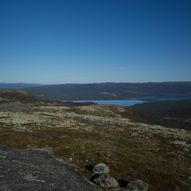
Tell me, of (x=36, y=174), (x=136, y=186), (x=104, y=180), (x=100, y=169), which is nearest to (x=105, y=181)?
(x=104, y=180)

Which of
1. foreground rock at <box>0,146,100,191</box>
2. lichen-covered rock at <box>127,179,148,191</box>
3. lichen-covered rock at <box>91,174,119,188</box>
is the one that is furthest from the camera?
lichen-covered rock at <box>91,174,119,188</box>

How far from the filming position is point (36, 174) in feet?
85.0

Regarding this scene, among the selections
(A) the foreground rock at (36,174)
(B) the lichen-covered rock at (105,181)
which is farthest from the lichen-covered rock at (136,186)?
(A) the foreground rock at (36,174)

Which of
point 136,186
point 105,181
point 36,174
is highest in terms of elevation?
point 36,174

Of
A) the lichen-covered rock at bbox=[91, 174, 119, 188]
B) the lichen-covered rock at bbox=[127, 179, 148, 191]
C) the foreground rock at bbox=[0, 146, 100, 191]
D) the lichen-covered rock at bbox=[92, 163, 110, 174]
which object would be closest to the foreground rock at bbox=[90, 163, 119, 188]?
the lichen-covered rock at bbox=[91, 174, 119, 188]

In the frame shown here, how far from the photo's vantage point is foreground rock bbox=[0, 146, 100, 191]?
23.0m

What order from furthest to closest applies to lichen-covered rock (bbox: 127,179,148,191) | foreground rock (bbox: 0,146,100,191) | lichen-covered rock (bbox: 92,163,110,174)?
lichen-covered rock (bbox: 92,163,110,174), lichen-covered rock (bbox: 127,179,148,191), foreground rock (bbox: 0,146,100,191)

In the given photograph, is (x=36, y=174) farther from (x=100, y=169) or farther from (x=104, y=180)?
(x=100, y=169)

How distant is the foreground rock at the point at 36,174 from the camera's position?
23.0m

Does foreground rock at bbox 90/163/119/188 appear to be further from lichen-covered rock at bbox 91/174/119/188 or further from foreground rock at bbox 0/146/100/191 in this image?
foreground rock at bbox 0/146/100/191

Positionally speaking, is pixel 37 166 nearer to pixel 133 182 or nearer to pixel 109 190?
pixel 109 190

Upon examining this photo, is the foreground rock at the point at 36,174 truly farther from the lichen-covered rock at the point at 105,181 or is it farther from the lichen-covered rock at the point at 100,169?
the lichen-covered rock at the point at 100,169

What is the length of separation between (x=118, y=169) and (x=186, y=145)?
1071 inches

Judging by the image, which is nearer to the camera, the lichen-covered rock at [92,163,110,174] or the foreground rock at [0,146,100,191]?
the foreground rock at [0,146,100,191]
